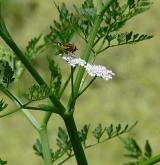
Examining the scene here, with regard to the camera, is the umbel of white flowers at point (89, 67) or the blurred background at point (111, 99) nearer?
the umbel of white flowers at point (89, 67)

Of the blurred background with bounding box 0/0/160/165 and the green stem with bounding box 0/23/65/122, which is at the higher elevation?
the blurred background with bounding box 0/0/160/165

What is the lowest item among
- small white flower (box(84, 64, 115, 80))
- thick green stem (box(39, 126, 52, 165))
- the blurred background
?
thick green stem (box(39, 126, 52, 165))

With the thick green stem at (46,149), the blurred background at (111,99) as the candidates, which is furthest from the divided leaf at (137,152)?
the blurred background at (111,99)

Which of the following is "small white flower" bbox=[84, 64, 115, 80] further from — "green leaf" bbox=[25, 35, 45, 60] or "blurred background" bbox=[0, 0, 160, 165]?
"blurred background" bbox=[0, 0, 160, 165]

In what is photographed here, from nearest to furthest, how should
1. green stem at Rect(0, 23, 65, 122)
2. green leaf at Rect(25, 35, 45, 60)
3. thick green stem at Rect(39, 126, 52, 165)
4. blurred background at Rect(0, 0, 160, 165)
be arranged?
green stem at Rect(0, 23, 65, 122)
thick green stem at Rect(39, 126, 52, 165)
green leaf at Rect(25, 35, 45, 60)
blurred background at Rect(0, 0, 160, 165)

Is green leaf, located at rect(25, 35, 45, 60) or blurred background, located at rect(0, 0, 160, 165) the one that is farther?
blurred background, located at rect(0, 0, 160, 165)

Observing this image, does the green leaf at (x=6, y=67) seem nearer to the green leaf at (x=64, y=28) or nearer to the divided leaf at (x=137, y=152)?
the green leaf at (x=64, y=28)

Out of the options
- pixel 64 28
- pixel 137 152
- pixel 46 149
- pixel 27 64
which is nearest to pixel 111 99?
pixel 137 152

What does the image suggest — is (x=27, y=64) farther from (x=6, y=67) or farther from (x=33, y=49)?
(x=33, y=49)

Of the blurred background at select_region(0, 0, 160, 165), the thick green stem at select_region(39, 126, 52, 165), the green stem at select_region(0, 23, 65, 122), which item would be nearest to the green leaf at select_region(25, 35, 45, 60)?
the thick green stem at select_region(39, 126, 52, 165)
